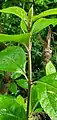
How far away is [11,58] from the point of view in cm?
54

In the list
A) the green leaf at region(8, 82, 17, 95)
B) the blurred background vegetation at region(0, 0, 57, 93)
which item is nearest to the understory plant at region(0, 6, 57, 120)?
the green leaf at region(8, 82, 17, 95)

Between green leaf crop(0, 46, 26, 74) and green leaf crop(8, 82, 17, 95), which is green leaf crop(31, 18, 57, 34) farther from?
green leaf crop(8, 82, 17, 95)

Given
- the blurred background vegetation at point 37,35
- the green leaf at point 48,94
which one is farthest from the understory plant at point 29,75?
the blurred background vegetation at point 37,35

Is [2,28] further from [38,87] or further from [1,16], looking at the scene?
[38,87]

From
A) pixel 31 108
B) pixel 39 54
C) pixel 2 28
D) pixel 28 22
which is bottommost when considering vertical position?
pixel 39 54

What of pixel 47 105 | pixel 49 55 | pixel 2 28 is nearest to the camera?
pixel 47 105

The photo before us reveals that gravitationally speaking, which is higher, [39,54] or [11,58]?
[11,58]

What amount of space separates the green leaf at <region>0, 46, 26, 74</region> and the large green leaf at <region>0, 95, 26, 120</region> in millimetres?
52

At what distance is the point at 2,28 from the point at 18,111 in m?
1.18

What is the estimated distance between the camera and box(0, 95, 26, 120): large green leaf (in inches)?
20.2

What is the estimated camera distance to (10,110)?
0.52 m

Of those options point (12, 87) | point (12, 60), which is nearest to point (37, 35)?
point (12, 87)

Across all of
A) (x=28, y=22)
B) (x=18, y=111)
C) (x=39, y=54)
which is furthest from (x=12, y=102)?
(x=39, y=54)

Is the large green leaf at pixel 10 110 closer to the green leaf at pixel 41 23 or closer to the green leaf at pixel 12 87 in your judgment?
the green leaf at pixel 41 23
